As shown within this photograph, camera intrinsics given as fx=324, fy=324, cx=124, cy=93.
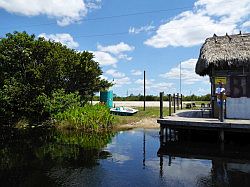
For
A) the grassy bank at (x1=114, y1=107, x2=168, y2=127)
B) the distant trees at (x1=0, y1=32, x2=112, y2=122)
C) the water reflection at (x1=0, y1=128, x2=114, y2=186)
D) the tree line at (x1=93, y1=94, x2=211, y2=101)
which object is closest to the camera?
the water reflection at (x1=0, y1=128, x2=114, y2=186)

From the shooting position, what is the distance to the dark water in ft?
36.7

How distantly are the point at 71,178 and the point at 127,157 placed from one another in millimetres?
4182

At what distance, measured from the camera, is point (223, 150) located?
16047mm

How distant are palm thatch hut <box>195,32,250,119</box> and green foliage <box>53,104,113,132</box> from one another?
8.94 metres

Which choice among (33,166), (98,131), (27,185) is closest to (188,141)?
(98,131)

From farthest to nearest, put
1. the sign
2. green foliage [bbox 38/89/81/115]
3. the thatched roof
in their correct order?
green foliage [bbox 38/89/81/115], the sign, the thatched roof

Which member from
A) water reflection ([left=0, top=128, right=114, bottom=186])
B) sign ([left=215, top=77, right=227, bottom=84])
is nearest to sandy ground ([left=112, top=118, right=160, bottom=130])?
water reflection ([left=0, top=128, right=114, bottom=186])

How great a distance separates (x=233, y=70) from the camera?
18.7 meters

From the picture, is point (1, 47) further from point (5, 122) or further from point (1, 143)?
point (1, 143)

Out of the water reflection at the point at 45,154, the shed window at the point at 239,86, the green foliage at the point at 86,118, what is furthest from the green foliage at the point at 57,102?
the shed window at the point at 239,86

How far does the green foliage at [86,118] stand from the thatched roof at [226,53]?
331 inches

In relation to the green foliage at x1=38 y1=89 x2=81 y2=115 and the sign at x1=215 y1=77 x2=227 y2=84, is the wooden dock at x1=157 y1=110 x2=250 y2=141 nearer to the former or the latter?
the sign at x1=215 y1=77 x2=227 y2=84

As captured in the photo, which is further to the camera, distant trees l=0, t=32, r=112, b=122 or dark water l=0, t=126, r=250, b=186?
distant trees l=0, t=32, r=112, b=122

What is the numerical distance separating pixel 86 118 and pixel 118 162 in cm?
1103
